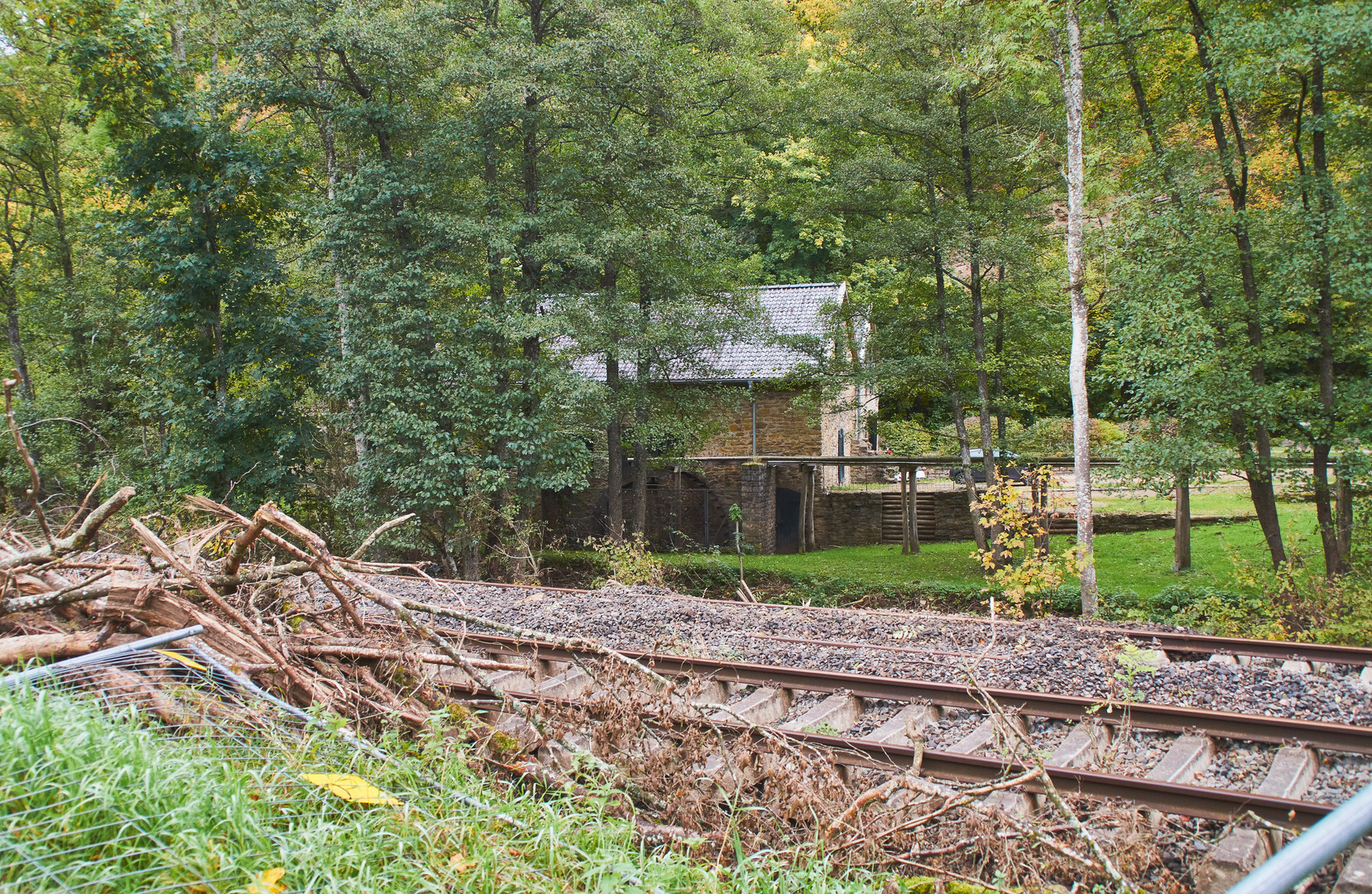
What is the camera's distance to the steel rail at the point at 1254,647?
704cm

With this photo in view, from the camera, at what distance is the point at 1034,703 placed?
602 centimetres

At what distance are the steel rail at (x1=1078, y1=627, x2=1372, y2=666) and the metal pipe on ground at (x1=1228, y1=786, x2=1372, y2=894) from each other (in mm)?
7241

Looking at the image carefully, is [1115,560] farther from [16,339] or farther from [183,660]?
[16,339]

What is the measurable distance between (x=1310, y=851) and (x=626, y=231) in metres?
14.2

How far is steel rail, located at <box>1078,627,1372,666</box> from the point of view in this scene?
23.1 ft

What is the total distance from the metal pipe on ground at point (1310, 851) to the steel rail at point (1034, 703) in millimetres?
4687

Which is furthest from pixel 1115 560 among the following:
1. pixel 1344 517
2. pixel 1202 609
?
pixel 1202 609

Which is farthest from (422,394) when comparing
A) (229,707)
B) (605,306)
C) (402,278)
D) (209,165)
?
(229,707)

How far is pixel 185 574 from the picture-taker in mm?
4906

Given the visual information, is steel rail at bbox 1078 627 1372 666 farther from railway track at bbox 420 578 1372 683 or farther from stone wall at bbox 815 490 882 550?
stone wall at bbox 815 490 882 550

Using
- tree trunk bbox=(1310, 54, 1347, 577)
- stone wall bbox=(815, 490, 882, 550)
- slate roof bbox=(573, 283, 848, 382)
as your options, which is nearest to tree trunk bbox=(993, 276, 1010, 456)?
slate roof bbox=(573, 283, 848, 382)

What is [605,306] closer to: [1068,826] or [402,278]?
[402,278]

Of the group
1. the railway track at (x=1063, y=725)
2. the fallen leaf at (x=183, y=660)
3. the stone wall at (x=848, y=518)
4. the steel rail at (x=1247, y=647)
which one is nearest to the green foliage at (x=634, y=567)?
the railway track at (x=1063, y=725)

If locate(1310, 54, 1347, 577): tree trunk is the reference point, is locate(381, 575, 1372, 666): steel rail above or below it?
below
